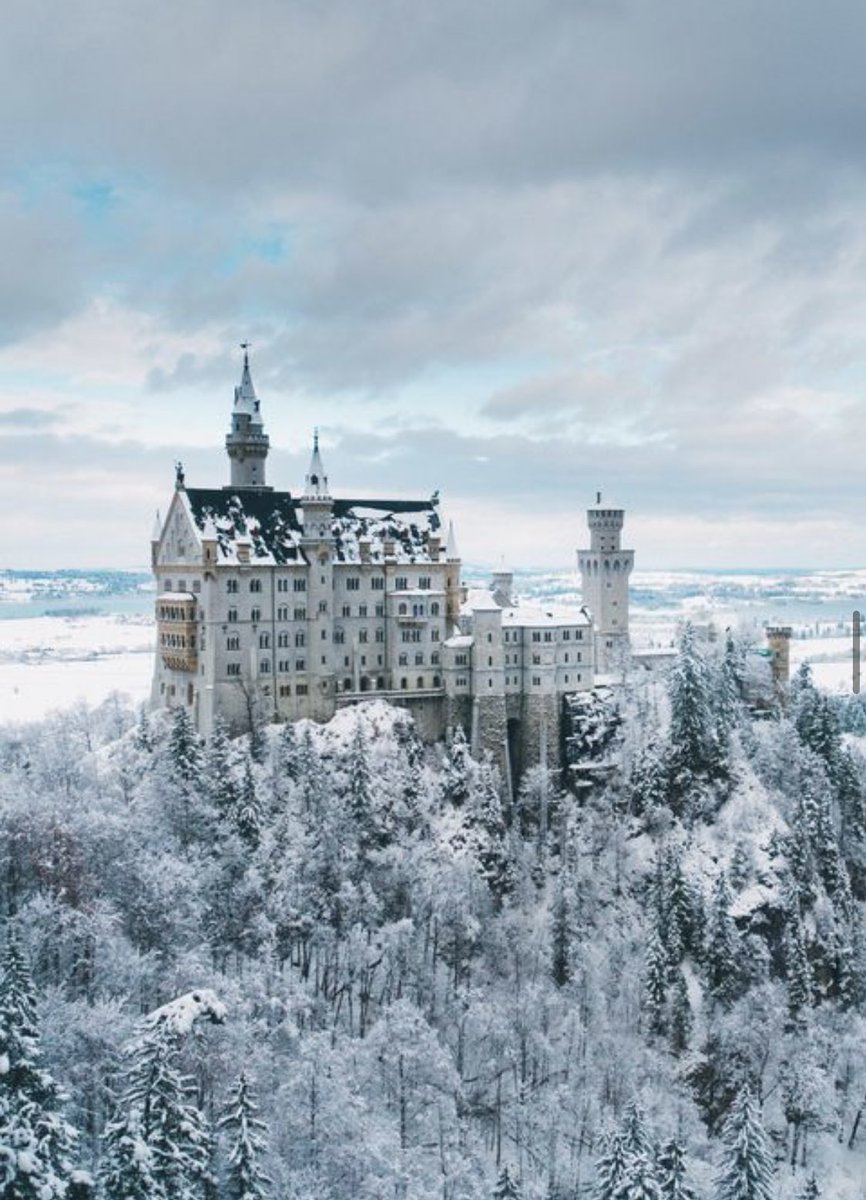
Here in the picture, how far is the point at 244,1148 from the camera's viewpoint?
53.7 metres

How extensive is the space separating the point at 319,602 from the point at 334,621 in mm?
2790

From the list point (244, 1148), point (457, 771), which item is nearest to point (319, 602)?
point (457, 771)

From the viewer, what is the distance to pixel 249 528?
10950 cm

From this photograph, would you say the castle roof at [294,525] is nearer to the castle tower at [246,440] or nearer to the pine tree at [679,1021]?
the castle tower at [246,440]

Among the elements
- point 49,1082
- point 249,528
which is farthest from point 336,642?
point 49,1082

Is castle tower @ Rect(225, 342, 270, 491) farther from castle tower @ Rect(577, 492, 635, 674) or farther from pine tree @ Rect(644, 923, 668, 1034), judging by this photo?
pine tree @ Rect(644, 923, 668, 1034)

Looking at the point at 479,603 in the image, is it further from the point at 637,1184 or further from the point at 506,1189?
the point at 506,1189

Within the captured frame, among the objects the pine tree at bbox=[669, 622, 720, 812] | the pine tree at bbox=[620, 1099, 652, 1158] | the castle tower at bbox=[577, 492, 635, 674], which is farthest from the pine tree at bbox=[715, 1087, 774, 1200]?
the castle tower at bbox=[577, 492, 635, 674]

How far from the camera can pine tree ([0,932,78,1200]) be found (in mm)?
46344

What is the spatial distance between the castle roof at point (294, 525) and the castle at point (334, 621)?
0.11m

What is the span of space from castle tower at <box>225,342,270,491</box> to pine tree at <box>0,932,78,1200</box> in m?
72.3

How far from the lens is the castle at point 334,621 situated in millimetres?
107125

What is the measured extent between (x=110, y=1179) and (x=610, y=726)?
244 feet

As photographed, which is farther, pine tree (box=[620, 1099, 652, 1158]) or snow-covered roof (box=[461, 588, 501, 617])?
snow-covered roof (box=[461, 588, 501, 617])
